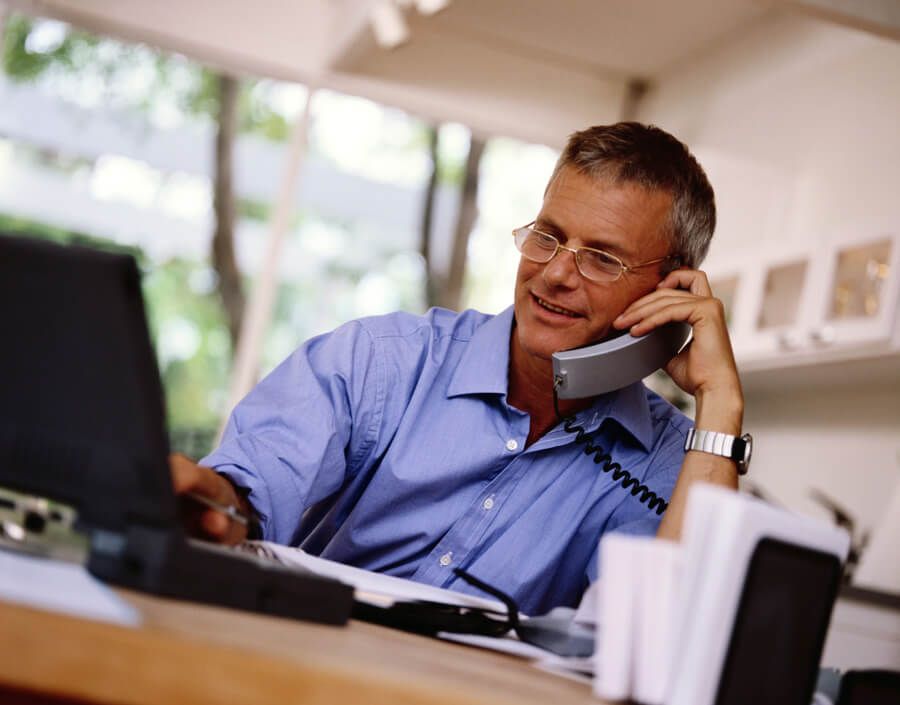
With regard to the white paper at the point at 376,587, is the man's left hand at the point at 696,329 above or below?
above

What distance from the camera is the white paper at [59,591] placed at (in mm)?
638

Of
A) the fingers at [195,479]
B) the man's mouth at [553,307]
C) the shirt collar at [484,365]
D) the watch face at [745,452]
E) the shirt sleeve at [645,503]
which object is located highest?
the man's mouth at [553,307]

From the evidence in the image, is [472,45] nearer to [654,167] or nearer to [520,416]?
[654,167]

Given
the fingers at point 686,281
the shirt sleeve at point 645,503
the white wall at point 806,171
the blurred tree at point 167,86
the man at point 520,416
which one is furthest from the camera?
the blurred tree at point 167,86

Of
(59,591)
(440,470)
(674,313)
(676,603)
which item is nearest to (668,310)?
(674,313)

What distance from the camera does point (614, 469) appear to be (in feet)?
5.82

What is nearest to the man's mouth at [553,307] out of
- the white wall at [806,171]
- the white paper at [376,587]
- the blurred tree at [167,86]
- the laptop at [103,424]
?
the white paper at [376,587]

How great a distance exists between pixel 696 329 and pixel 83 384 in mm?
1086

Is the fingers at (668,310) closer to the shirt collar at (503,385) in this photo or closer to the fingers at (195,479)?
the shirt collar at (503,385)

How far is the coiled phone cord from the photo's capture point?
1742mm

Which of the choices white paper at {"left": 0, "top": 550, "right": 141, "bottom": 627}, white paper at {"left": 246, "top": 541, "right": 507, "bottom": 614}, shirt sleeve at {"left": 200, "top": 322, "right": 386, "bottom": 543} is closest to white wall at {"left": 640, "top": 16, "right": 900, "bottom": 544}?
shirt sleeve at {"left": 200, "top": 322, "right": 386, "bottom": 543}

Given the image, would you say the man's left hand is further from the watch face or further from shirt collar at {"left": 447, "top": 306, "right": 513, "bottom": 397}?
shirt collar at {"left": 447, "top": 306, "right": 513, "bottom": 397}

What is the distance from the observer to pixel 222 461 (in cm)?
141

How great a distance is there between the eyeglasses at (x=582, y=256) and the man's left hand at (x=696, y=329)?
0.06m
